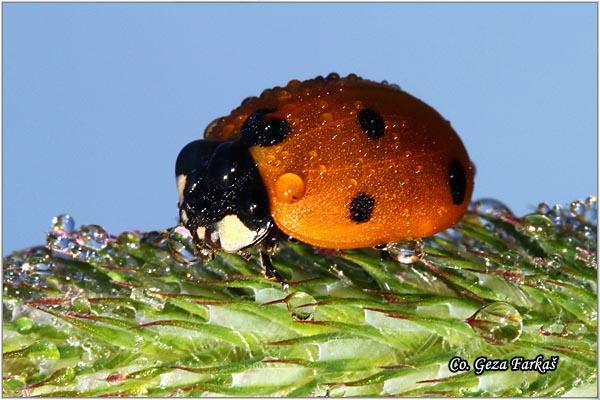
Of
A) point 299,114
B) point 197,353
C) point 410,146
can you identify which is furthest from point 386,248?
point 197,353

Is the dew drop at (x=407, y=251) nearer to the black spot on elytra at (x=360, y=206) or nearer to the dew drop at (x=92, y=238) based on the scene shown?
the black spot on elytra at (x=360, y=206)

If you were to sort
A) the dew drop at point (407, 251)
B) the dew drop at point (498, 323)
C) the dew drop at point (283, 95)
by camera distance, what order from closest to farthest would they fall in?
the dew drop at point (498, 323), the dew drop at point (407, 251), the dew drop at point (283, 95)

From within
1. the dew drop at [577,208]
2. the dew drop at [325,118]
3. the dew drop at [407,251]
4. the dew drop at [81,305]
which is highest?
the dew drop at [325,118]

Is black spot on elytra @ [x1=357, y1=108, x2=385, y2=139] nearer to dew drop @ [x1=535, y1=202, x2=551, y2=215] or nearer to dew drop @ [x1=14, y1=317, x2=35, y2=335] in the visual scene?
dew drop @ [x1=535, y1=202, x2=551, y2=215]

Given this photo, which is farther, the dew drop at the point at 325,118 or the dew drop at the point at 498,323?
the dew drop at the point at 325,118

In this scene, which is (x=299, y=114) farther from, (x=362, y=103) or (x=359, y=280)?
(x=359, y=280)

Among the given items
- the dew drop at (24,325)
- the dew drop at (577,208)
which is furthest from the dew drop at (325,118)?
the dew drop at (24,325)

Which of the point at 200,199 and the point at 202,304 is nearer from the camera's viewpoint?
the point at 202,304

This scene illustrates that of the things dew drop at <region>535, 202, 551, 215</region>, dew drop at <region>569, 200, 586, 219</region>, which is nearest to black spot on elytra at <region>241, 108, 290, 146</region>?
dew drop at <region>535, 202, 551, 215</region>
